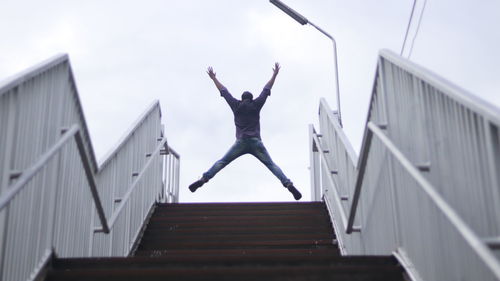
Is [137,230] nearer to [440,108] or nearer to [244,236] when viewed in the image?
[244,236]

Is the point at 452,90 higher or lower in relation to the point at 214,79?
lower

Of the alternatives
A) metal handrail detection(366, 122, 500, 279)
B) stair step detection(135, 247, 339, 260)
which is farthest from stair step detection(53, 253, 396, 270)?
stair step detection(135, 247, 339, 260)

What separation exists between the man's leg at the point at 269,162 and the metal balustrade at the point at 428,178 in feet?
6.49

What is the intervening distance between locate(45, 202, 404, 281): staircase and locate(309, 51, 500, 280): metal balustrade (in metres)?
0.39

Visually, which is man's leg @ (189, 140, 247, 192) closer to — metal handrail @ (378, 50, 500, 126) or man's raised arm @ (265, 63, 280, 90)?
man's raised arm @ (265, 63, 280, 90)

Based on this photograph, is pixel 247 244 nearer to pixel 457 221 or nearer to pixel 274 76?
pixel 274 76

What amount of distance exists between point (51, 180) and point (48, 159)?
19.1 inches

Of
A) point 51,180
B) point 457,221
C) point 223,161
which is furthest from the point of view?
point 223,161

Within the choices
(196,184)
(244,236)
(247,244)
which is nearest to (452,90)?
(247,244)

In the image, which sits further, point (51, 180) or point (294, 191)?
point (294, 191)

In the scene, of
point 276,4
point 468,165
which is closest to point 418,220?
point 468,165

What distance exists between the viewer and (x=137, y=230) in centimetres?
756

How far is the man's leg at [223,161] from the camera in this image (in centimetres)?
840

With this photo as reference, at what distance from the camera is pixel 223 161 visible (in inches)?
339
